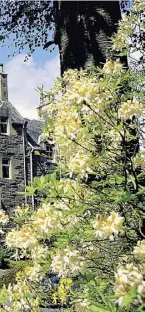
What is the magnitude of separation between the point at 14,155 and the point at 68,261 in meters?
27.3

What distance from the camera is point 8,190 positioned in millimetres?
29172

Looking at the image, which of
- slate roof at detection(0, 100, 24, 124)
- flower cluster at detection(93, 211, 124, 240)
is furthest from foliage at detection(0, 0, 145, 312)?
slate roof at detection(0, 100, 24, 124)

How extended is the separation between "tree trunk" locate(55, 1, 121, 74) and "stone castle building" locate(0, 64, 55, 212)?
23167 mm

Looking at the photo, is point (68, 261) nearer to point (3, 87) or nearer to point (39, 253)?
point (39, 253)

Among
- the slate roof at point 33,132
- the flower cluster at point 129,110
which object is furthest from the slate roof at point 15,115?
the flower cluster at point 129,110

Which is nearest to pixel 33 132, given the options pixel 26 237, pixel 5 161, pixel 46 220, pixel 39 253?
pixel 5 161

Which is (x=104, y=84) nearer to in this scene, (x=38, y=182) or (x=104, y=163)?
(x=104, y=163)

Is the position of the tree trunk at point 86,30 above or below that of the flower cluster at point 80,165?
above

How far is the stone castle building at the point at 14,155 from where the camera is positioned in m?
29.1

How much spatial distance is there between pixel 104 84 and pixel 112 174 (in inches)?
19.8

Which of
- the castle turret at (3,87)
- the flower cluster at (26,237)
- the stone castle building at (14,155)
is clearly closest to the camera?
the flower cluster at (26,237)

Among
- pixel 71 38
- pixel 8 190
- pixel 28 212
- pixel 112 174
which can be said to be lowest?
pixel 8 190

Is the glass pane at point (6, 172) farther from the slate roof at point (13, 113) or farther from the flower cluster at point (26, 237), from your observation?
the flower cluster at point (26, 237)

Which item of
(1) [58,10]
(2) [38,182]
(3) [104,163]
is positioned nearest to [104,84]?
(3) [104,163]
